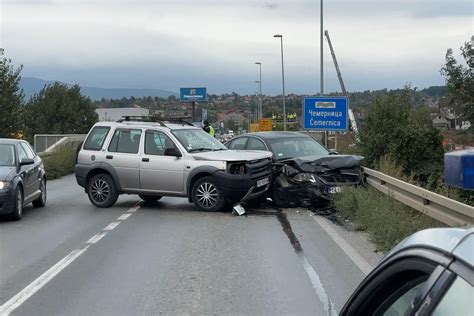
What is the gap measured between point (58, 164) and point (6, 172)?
12.3 m

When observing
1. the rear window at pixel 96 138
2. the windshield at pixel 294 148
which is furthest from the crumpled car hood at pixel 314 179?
the rear window at pixel 96 138

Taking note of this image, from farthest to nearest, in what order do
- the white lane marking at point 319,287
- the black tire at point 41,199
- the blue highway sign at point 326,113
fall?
the blue highway sign at point 326,113
the black tire at point 41,199
the white lane marking at point 319,287

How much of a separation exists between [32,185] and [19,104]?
20586 millimetres

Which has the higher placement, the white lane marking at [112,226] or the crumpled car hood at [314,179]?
the crumpled car hood at [314,179]

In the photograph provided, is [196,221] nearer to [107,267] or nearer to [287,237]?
[287,237]

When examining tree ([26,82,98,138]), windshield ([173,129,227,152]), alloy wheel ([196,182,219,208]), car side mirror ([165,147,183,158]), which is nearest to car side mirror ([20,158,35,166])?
car side mirror ([165,147,183,158])

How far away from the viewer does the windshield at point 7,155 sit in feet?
39.6

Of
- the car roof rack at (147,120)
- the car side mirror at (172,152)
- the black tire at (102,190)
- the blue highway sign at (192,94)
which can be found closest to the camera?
the car side mirror at (172,152)

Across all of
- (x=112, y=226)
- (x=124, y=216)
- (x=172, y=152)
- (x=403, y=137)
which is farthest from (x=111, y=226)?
(x=403, y=137)

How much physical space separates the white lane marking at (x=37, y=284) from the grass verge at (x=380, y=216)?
4217mm

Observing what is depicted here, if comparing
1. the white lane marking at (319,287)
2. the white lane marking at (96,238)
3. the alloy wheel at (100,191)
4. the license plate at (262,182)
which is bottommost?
the white lane marking at (96,238)

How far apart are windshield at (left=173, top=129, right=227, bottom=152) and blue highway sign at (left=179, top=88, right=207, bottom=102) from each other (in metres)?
64.1

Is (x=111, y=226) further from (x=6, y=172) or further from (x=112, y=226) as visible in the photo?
(x=6, y=172)

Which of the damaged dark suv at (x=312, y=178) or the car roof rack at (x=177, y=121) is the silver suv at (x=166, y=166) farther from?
the car roof rack at (x=177, y=121)
